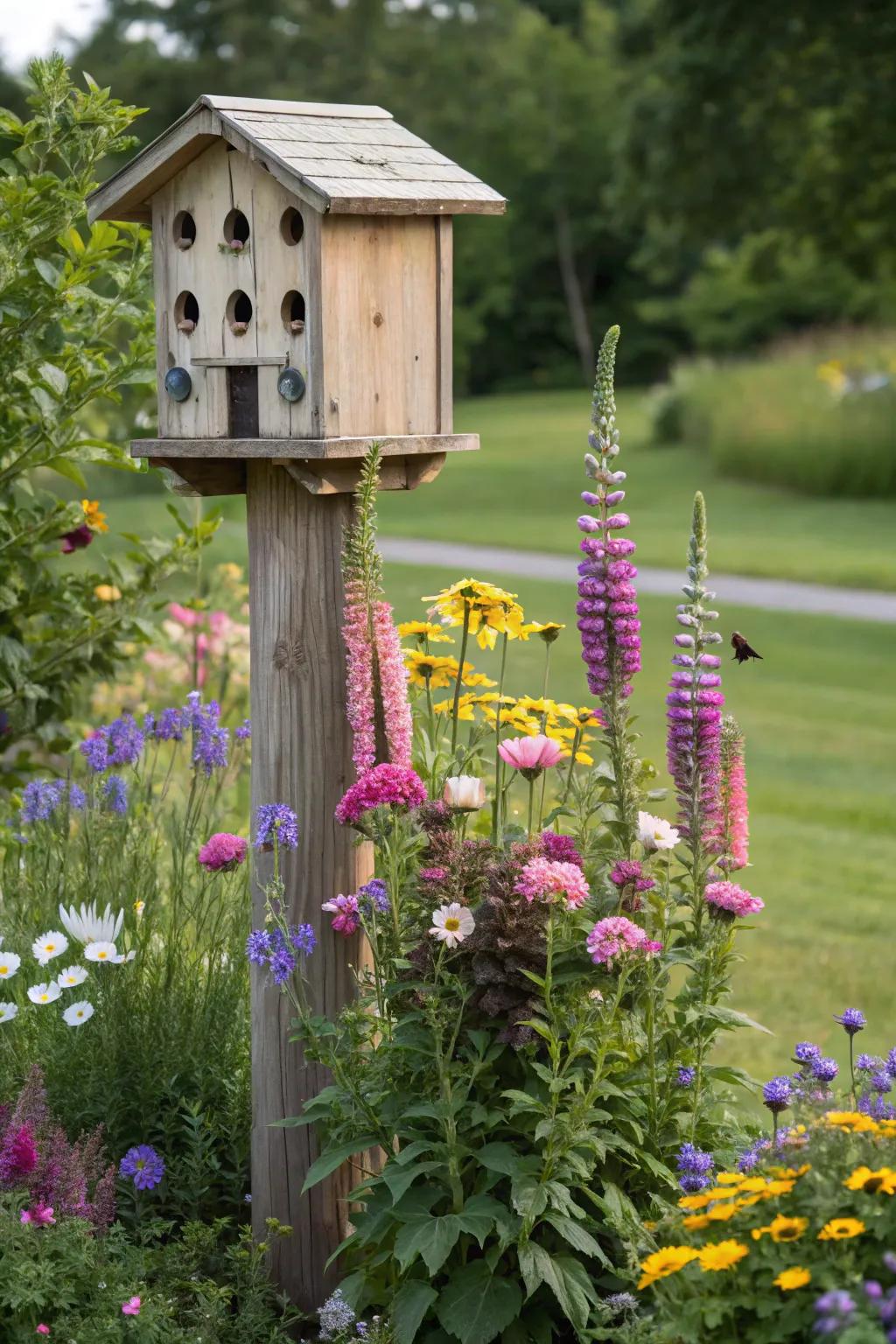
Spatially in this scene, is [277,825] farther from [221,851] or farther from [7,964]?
[7,964]

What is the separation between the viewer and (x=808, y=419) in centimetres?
1916

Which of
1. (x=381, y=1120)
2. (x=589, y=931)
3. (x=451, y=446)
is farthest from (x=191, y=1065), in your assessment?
(x=451, y=446)

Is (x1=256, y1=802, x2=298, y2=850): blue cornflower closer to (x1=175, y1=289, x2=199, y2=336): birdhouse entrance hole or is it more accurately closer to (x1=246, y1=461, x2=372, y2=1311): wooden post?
(x1=246, y1=461, x2=372, y2=1311): wooden post

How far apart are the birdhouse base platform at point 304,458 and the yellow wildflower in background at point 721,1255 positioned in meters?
1.60

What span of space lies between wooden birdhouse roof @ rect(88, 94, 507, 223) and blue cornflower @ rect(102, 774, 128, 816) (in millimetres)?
1369

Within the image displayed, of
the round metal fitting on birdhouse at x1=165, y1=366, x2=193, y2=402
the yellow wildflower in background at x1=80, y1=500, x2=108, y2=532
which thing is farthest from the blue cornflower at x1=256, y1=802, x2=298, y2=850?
the yellow wildflower in background at x1=80, y1=500, x2=108, y2=532

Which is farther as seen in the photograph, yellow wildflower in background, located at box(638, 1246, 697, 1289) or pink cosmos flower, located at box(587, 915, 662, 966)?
pink cosmos flower, located at box(587, 915, 662, 966)

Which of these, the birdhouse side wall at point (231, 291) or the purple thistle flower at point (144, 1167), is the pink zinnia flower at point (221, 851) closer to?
the purple thistle flower at point (144, 1167)

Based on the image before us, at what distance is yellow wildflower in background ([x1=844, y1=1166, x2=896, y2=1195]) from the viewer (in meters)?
Answer: 2.02

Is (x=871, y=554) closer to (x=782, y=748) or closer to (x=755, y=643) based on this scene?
(x=755, y=643)

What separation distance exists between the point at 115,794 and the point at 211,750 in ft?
0.86

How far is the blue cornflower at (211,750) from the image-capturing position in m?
3.94

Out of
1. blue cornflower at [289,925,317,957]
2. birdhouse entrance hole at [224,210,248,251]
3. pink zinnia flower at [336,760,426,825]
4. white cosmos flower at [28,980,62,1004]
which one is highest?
birdhouse entrance hole at [224,210,248,251]

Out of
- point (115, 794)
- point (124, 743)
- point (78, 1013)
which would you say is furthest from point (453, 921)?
point (124, 743)
